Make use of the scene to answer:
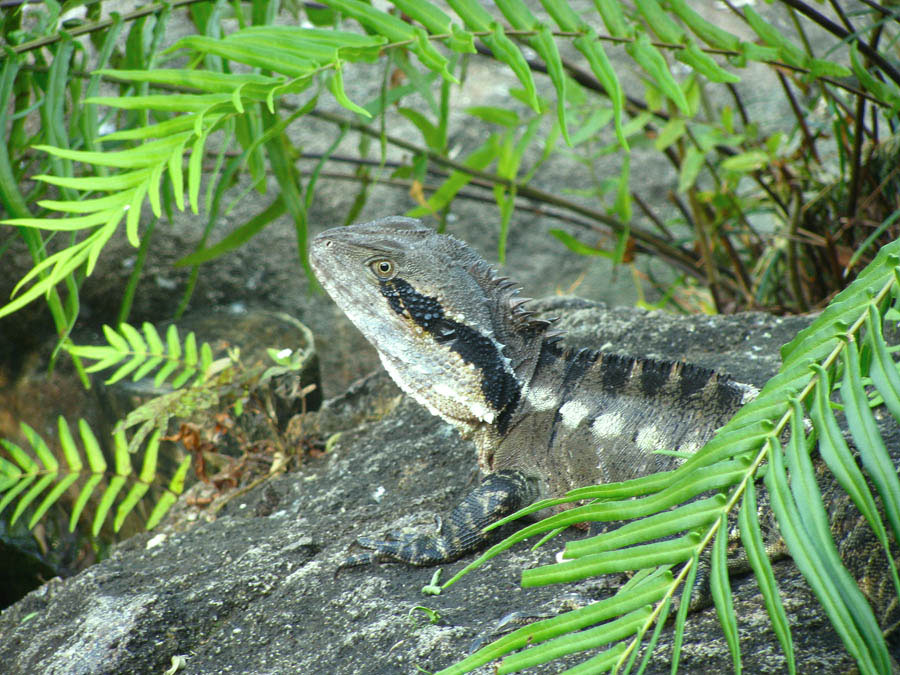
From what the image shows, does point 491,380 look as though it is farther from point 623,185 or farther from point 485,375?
point 623,185

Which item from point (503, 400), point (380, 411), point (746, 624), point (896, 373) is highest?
point (896, 373)

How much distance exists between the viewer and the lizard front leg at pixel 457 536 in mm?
2633

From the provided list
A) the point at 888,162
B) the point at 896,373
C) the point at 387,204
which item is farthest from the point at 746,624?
the point at 387,204

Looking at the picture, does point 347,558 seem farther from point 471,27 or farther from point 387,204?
point 387,204

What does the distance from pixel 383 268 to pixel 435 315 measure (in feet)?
0.76

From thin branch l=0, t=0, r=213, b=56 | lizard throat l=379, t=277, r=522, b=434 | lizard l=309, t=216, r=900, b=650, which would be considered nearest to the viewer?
lizard l=309, t=216, r=900, b=650

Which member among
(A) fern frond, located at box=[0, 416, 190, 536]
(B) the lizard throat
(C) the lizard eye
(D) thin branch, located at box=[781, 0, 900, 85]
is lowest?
(A) fern frond, located at box=[0, 416, 190, 536]

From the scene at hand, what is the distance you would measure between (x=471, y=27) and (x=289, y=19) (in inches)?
213

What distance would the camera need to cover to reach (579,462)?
2.73 meters

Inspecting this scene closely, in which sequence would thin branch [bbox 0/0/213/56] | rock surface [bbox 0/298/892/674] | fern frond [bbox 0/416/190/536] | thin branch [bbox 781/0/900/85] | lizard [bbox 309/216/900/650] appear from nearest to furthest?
1. rock surface [bbox 0/298/892/674]
2. lizard [bbox 309/216/900/650]
3. thin branch [bbox 0/0/213/56]
4. thin branch [bbox 781/0/900/85]
5. fern frond [bbox 0/416/190/536]

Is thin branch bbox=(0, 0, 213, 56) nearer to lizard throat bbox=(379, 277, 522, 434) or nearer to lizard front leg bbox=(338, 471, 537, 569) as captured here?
lizard throat bbox=(379, 277, 522, 434)

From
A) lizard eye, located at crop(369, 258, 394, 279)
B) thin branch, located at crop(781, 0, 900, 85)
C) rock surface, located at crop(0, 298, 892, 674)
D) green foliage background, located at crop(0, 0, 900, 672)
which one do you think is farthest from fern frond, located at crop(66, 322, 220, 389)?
thin branch, located at crop(781, 0, 900, 85)

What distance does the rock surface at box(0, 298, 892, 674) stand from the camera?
7.00ft

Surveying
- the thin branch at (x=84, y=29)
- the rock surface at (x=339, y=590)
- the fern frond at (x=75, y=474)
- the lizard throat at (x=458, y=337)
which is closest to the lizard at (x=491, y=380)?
the lizard throat at (x=458, y=337)
